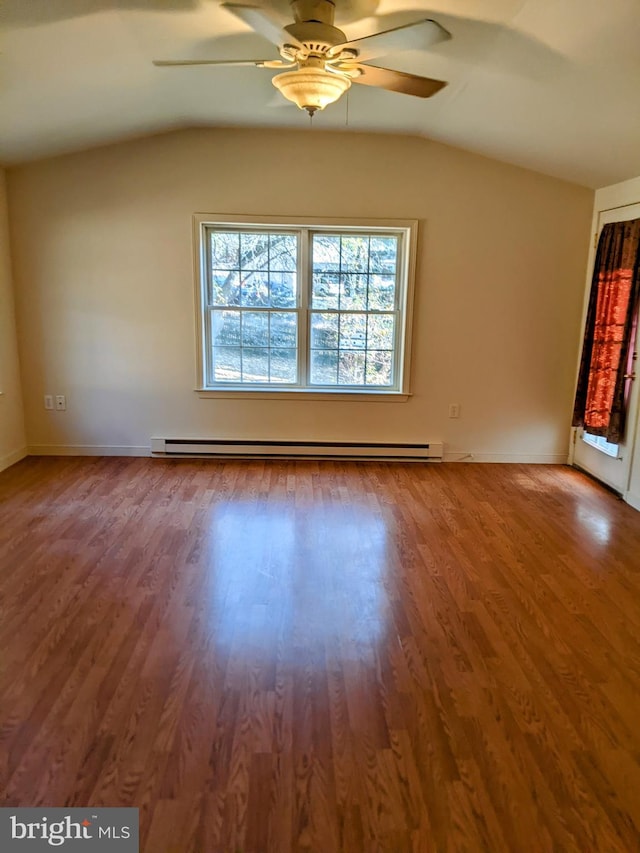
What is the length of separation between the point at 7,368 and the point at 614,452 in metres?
4.99

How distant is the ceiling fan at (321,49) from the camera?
2.22 metres

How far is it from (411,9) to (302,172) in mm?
2075

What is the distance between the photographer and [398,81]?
102 inches

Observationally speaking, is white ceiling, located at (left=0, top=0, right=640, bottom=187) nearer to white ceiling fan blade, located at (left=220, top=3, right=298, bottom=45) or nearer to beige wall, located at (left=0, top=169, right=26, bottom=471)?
white ceiling fan blade, located at (left=220, top=3, right=298, bottom=45)

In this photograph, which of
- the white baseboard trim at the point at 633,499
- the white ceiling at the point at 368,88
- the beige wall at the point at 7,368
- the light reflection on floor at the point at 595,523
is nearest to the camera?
the white ceiling at the point at 368,88

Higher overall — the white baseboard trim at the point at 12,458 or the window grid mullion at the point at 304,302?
the window grid mullion at the point at 304,302

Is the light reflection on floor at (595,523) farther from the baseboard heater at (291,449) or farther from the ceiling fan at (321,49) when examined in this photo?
the ceiling fan at (321,49)

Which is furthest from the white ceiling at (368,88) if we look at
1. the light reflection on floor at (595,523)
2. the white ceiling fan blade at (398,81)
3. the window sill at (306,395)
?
the light reflection on floor at (595,523)

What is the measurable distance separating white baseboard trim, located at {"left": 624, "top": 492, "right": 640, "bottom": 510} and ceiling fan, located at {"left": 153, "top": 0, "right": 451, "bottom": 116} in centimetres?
309

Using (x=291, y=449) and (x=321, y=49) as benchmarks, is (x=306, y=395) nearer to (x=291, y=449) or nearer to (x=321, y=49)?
(x=291, y=449)

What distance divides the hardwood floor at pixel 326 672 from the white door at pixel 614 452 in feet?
1.34

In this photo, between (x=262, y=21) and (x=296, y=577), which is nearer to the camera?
(x=262, y=21)

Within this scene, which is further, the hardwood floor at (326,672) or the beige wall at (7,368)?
the beige wall at (7,368)

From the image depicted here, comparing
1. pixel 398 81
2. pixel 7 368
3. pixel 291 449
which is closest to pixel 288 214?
pixel 291 449
